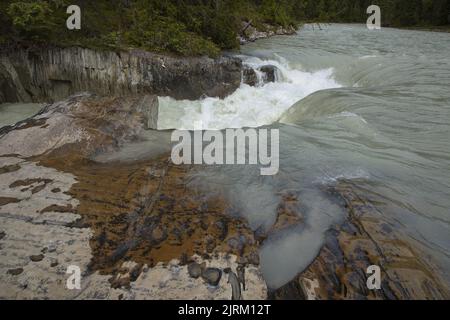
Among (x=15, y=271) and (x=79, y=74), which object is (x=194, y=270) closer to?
(x=15, y=271)

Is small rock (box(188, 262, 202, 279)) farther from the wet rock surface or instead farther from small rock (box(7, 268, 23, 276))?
small rock (box(7, 268, 23, 276))

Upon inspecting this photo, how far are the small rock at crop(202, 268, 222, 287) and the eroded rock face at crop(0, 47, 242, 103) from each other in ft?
24.6

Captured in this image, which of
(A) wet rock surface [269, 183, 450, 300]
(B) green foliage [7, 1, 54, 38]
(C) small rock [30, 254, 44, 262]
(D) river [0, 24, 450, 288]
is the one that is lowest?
(A) wet rock surface [269, 183, 450, 300]

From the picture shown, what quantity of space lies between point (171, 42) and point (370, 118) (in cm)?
623

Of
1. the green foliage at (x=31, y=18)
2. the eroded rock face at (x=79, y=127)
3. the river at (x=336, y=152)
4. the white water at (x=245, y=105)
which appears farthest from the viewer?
the white water at (x=245, y=105)

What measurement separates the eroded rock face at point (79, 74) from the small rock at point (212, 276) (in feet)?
24.6

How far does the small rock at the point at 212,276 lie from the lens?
2.32m

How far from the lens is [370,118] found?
245 inches

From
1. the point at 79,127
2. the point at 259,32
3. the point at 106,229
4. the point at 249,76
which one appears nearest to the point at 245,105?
the point at 249,76

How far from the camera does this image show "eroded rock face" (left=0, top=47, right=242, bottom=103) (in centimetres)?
862

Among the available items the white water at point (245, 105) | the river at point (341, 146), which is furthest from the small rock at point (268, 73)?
the river at point (341, 146)

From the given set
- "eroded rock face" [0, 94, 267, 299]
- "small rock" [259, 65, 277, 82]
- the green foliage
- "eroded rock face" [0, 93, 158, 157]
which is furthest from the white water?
"eroded rock face" [0, 94, 267, 299]

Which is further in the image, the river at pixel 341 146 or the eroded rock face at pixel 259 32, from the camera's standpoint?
the eroded rock face at pixel 259 32

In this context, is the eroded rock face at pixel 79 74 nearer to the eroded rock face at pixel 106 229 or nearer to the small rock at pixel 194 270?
the eroded rock face at pixel 106 229
